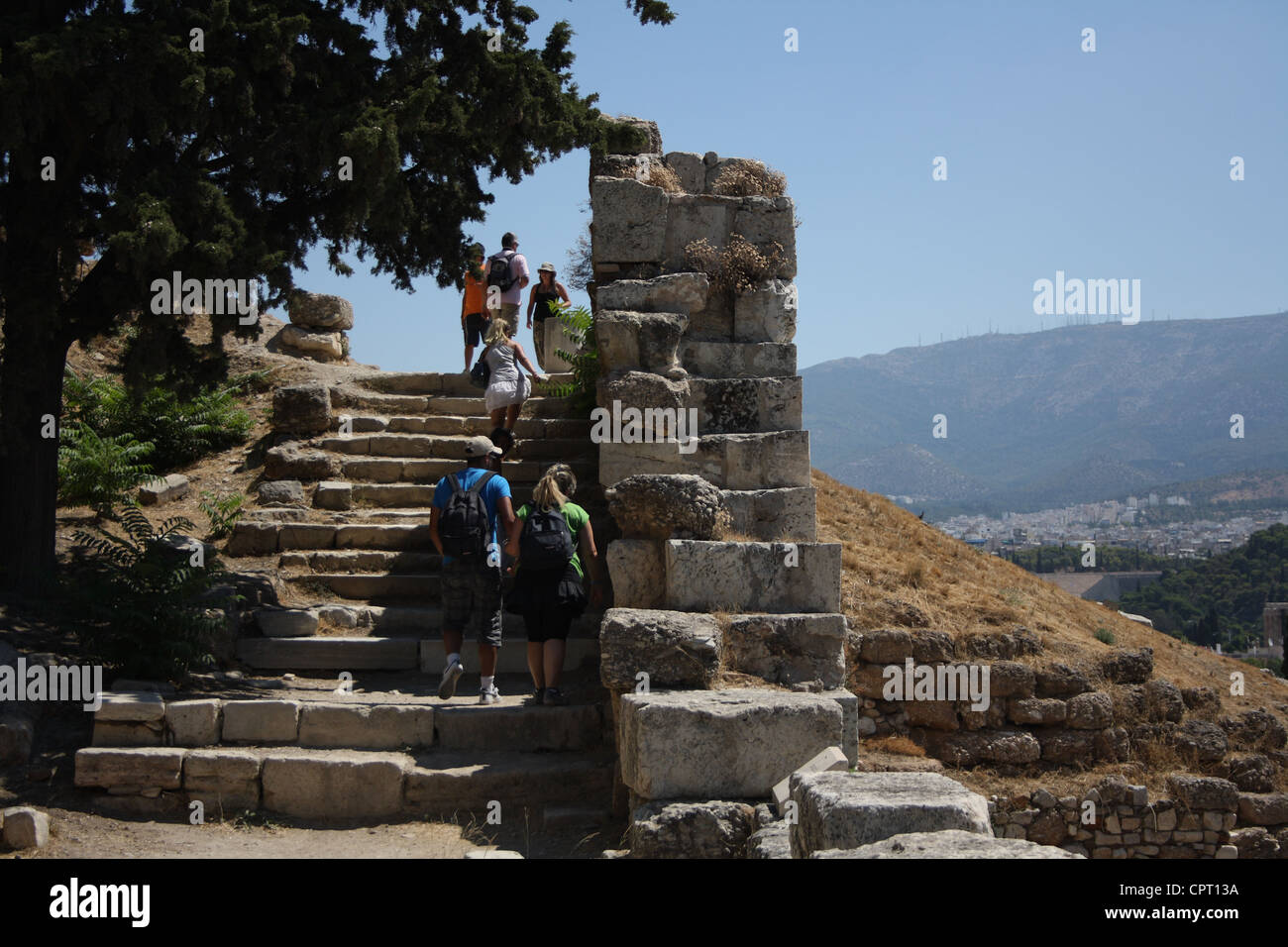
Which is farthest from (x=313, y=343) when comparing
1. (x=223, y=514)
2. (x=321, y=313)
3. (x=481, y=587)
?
(x=481, y=587)

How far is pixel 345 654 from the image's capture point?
8289 mm

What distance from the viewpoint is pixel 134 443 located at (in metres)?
11.9

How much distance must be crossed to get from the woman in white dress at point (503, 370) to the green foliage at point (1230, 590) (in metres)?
34.0

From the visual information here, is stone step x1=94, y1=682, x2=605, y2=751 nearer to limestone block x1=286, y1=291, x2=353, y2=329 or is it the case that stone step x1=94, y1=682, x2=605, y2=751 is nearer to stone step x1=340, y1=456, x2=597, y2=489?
stone step x1=340, y1=456, x2=597, y2=489

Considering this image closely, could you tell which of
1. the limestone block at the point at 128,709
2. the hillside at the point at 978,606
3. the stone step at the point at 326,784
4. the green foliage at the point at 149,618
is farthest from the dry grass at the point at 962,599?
Answer: the limestone block at the point at 128,709

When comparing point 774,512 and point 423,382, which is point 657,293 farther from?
point 423,382

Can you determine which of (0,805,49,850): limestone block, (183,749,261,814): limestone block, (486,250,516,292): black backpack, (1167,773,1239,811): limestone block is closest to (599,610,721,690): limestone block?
(183,749,261,814): limestone block

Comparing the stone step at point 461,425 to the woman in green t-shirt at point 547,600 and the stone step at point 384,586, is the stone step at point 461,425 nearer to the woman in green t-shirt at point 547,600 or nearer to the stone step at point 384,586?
the stone step at point 384,586

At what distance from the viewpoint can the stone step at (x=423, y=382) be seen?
12484 millimetres
